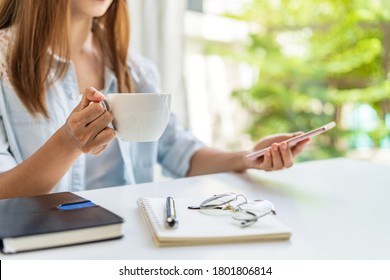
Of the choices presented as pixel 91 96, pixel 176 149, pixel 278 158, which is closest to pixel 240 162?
pixel 278 158

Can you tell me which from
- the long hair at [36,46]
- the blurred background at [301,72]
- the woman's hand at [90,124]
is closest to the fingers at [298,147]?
the woman's hand at [90,124]

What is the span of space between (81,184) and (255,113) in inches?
104

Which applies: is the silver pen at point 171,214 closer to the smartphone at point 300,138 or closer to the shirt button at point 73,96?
the smartphone at point 300,138

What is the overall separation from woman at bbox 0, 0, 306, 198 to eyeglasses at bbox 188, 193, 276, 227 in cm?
21

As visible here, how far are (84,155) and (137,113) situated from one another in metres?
0.46

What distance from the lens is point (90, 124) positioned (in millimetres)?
745

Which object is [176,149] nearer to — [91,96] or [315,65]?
[91,96]

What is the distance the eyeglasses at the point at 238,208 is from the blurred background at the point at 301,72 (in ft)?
8.12

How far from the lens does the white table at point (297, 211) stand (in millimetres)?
571

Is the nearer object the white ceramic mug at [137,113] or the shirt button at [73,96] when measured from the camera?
the white ceramic mug at [137,113]

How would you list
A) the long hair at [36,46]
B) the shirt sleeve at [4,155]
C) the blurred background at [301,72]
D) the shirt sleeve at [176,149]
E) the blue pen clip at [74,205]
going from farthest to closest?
the blurred background at [301,72], the shirt sleeve at [176,149], the long hair at [36,46], the shirt sleeve at [4,155], the blue pen clip at [74,205]

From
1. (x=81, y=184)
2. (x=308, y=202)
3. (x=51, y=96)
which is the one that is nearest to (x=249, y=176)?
(x=308, y=202)

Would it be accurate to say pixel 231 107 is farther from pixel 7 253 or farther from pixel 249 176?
pixel 7 253

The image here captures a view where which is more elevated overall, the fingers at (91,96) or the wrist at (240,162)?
the fingers at (91,96)
